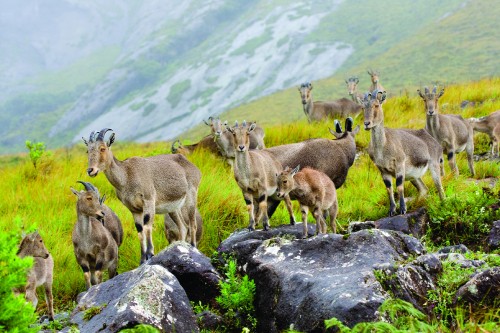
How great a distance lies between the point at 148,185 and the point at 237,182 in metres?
1.54

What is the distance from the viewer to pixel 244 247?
8.38 metres

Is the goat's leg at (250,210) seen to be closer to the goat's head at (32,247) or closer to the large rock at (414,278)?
the goat's head at (32,247)

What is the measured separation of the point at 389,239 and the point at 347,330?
302 cm

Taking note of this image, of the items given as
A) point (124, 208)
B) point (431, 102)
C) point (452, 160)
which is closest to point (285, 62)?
point (431, 102)

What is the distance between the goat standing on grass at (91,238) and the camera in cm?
947

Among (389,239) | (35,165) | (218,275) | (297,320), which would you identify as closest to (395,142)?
(389,239)

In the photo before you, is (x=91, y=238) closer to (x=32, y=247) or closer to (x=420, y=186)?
(x=32, y=247)

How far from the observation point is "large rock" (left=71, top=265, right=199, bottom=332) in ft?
20.4

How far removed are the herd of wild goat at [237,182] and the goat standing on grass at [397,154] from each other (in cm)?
2

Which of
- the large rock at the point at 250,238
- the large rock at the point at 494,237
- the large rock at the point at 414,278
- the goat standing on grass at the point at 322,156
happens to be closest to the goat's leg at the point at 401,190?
the goat standing on grass at the point at 322,156

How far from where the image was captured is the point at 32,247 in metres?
8.79

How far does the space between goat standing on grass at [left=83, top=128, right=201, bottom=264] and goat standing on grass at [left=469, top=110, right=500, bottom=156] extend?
8934 millimetres

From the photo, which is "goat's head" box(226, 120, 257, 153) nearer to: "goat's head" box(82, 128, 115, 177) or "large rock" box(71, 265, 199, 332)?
"goat's head" box(82, 128, 115, 177)

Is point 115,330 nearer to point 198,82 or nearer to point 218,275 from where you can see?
point 218,275
